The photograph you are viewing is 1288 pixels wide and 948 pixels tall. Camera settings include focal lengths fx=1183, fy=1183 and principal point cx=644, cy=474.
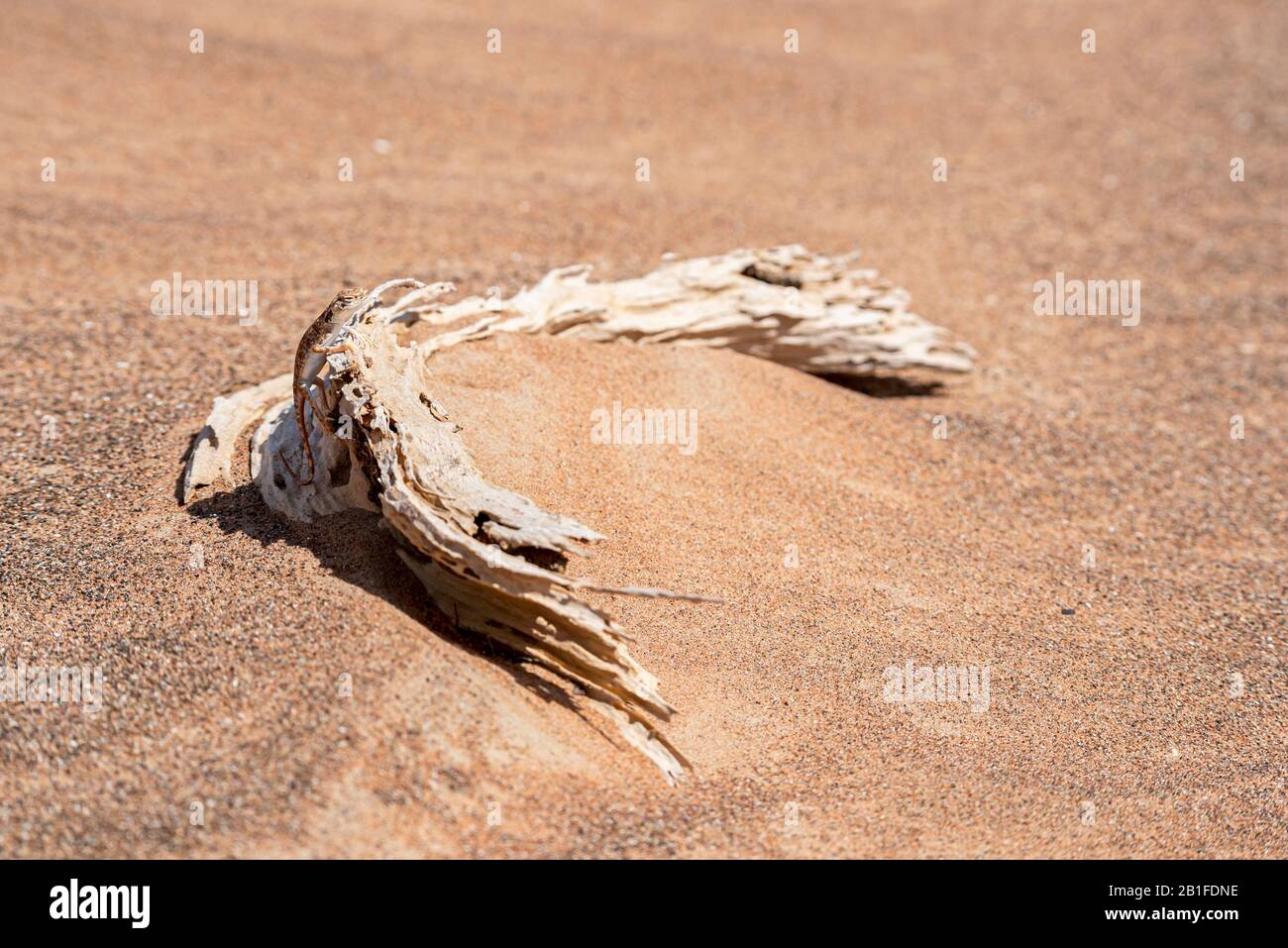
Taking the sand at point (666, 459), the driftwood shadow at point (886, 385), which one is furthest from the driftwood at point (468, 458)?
the driftwood shadow at point (886, 385)

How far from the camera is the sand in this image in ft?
12.2

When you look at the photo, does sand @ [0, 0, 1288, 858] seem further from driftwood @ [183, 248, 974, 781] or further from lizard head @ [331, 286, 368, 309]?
lizard head @ [331, 286, 368, 309]

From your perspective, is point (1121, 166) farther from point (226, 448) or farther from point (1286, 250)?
point (226, 448)

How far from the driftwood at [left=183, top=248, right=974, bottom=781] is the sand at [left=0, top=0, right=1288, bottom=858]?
0.12 metres

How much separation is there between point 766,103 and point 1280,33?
560 cm

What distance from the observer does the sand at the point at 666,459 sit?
3.72m

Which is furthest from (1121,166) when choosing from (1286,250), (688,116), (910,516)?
(910,516)

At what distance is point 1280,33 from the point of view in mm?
11695

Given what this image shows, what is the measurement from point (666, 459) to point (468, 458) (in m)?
1.25

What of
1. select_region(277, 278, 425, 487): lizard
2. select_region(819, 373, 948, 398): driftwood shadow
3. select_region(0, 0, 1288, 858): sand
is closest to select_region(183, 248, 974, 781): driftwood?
select_region(277, 278, 425, 487): lizard

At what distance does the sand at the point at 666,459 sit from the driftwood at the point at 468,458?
4.7 inches

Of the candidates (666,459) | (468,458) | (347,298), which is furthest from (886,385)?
(347,298)

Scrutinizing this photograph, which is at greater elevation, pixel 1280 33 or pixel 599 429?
pixel 1280 33
